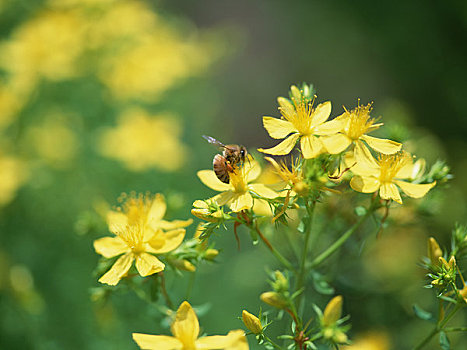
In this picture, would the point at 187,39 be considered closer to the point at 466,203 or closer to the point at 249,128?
the point at 249,128

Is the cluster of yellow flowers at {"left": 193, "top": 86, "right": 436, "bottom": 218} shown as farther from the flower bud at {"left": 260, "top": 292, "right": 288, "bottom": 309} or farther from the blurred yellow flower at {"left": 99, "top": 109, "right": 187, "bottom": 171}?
the blurred yellow flower at {"left": 99, "top": 109, "right": 187, "bottom": 171}

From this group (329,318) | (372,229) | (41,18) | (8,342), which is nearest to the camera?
(329,318)

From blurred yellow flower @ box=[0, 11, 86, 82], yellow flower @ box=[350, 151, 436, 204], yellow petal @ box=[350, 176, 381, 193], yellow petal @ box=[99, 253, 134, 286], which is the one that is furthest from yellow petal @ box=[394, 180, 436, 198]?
blurred yellow flower @ box=[0, 11, 86, 82]

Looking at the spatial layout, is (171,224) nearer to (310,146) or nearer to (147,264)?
(147,264)

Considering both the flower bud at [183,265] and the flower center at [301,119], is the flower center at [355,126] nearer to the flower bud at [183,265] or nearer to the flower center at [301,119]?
the flower center at [301,119]

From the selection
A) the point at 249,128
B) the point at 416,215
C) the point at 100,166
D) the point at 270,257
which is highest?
the point at 416,215

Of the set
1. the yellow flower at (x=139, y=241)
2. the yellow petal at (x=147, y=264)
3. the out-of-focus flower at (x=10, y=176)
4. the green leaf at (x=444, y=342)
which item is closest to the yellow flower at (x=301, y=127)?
the yellow flower at (x=139, y=241)

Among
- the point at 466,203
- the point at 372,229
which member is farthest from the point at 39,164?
the point at 466,203
